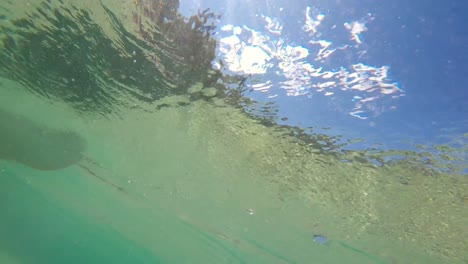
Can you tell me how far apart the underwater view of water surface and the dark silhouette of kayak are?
0.18 m

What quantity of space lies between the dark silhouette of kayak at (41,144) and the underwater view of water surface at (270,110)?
0.18 metres

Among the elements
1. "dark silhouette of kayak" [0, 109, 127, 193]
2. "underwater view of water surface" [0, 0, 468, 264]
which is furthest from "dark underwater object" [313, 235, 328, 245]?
"dark silhouette of kayak" [0, 109, 127, 193]

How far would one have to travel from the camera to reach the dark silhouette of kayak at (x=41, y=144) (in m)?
23.8

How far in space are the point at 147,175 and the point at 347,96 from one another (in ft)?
58.2

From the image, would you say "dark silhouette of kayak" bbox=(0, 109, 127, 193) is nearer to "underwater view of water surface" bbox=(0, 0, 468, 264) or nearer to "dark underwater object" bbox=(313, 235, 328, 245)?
"underwater view of water surface" bbox=(0, 0, 468, 264)

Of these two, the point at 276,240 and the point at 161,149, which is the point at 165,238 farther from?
the point at 161,149

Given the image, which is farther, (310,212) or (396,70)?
(310,212)

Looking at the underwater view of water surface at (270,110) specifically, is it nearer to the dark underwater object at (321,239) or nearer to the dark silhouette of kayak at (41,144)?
the dark silhouette of kayak at (41,144)

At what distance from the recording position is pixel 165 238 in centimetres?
3888

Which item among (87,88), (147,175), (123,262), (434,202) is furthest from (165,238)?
(123,262)

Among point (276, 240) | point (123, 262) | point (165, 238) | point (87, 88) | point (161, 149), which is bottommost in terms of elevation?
point (123, 262)

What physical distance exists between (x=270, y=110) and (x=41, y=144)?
22.8 metres

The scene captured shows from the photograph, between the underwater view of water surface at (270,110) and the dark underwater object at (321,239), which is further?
the dark underwater object at (321,239)

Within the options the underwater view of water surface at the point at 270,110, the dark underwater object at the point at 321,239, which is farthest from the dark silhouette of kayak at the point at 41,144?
the dark underwater object at the point at 321,239
